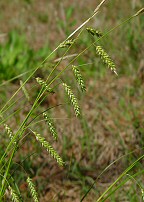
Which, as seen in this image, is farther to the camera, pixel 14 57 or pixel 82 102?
pixel 14 57

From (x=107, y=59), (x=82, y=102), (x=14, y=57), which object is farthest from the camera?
(x=14, y=57)

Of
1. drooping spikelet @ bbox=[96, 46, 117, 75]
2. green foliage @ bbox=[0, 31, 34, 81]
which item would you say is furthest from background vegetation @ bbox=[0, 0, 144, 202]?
drooping spikelet @ bbox=[96, 46, 117, 75]

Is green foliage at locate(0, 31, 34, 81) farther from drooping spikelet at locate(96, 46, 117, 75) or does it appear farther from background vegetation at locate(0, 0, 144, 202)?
drooping spikelet at locate(96, 46, 117, 75)

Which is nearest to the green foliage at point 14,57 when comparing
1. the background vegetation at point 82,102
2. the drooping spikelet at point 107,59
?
the background vegetation at point 82,102

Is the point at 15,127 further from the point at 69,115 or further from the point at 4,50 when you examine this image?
the point at 4,50

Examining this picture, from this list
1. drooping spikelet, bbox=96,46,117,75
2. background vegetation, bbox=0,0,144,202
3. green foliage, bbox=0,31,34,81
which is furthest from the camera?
green foliage, bbox=0,31,34,81

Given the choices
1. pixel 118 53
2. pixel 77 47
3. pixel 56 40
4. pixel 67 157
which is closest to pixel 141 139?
pixel 67 157

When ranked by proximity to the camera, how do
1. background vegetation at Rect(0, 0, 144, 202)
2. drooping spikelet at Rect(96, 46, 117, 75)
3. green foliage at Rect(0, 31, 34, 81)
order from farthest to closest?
1. green foliage at Rect(0, 31, 34, 81)
2. background vegetation at Rect(0, 0, 144, 202)
3. drooping spikelet at Rect(96, 46, 117, 75)

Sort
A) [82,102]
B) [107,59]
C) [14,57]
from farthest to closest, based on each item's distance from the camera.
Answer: [14,57]
[82,102]
[107,59]

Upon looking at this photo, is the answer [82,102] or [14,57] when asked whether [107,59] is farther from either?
[14,57]

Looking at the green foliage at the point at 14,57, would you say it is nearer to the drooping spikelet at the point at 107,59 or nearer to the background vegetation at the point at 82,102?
the background vegetation at the point at 82,102

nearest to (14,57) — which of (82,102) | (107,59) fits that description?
(82,102)
